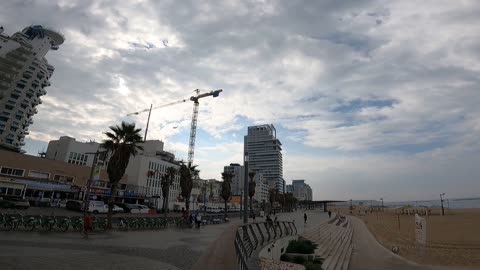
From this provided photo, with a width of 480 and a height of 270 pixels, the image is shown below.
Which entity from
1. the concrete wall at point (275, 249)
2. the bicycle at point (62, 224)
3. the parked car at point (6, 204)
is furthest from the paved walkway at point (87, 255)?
the parked car at point (6, 204)

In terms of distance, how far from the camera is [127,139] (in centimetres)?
2669

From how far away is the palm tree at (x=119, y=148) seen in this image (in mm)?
25250

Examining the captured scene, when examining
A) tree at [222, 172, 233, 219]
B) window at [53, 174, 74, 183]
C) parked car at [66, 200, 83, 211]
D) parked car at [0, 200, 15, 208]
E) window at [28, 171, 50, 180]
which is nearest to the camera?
parked car at [0, 200, 15, 208]

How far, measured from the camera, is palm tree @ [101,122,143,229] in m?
25.2

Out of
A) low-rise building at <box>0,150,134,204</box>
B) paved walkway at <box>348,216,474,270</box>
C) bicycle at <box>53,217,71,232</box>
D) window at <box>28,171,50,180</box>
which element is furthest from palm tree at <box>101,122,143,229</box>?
window at <box>28,171,50,180</box>

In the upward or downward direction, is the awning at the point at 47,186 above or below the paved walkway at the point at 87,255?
above

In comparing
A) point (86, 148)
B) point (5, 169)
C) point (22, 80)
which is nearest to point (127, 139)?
point (5, 169)

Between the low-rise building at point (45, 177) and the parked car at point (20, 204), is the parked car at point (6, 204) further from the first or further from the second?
the low-rise building at point (45, 177)

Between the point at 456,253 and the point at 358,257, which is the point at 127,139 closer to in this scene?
the point at 358,257

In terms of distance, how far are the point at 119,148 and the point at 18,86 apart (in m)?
97.7

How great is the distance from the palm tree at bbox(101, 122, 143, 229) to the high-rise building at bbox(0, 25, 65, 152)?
78804 mm

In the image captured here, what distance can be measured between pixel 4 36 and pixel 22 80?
1518cm

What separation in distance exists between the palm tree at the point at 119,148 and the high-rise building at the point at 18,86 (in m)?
78.8

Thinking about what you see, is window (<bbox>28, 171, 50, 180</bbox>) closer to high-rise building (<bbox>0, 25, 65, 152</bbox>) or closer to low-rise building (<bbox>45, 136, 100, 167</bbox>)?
low-rise building (<bbox>45, 136, 100, 167</bbox>)
